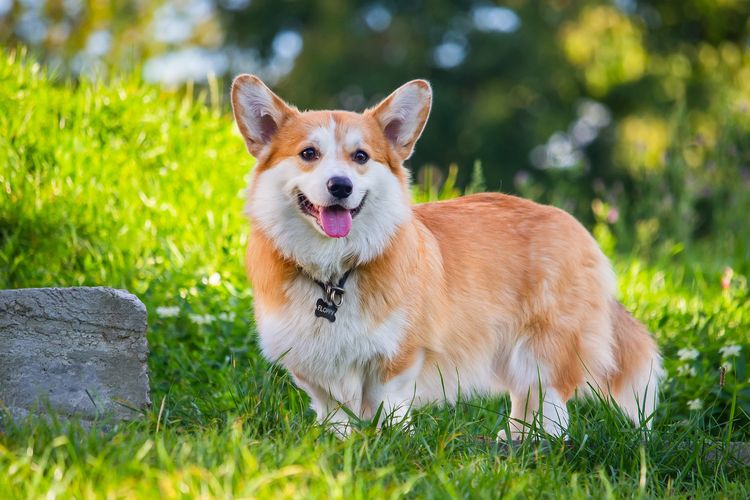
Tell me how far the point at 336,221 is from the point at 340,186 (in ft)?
0.55

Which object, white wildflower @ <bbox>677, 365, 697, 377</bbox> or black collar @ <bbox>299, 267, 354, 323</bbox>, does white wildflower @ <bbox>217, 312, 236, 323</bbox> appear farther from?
white wildflower @ <bbox>677, 365, 697, 377</bbox>

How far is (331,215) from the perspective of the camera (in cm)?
369

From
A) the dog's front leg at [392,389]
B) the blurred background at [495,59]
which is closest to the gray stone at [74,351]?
the dog's front leg at [392,389]

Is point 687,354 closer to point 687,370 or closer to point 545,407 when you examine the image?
point 687,370

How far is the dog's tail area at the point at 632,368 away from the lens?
433 cm

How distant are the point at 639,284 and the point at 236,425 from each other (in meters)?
4.04

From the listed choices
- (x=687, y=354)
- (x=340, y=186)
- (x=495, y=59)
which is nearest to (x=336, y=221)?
(x=340, y=186)

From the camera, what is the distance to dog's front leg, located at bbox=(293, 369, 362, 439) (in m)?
3.70

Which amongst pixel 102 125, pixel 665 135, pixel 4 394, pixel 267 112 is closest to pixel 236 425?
pixel 4 394

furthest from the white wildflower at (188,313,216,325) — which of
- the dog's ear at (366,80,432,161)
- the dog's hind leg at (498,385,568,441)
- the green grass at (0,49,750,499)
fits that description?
the dog's hind leg at (498,385,568,441)

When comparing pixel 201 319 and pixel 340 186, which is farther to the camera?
pixel 201 319

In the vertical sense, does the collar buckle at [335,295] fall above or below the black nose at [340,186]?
below

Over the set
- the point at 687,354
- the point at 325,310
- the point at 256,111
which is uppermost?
the point at 256,111

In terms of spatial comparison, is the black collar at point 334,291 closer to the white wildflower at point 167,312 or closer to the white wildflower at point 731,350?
the white wildflower at point 167,312
